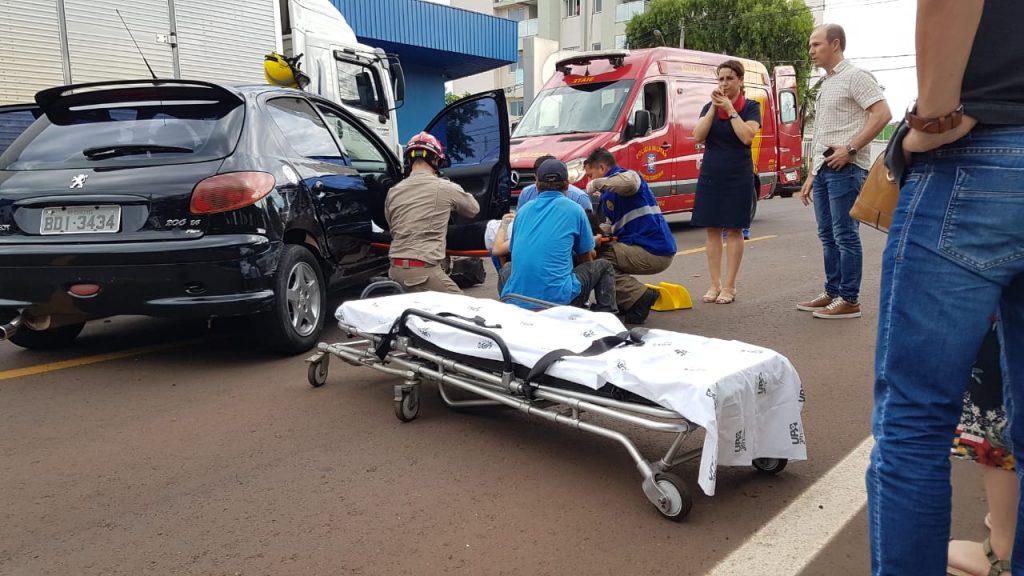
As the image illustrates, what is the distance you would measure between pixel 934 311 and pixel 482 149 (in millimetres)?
5111

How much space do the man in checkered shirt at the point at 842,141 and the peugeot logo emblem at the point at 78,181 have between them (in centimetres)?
459

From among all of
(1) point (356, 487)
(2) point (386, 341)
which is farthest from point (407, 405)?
(1) point (356, 487)

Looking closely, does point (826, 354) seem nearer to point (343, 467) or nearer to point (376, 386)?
point (376, 386)

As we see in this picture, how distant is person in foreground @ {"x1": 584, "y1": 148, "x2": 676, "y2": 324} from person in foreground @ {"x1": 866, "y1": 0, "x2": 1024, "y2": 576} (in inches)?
160

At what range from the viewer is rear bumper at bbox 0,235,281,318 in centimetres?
425

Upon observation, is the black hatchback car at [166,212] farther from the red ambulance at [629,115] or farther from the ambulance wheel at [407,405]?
the red ambulance at [629,115]

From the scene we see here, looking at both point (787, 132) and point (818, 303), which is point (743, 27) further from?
point (818, 303)

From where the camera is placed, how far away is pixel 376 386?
4340 millimetres

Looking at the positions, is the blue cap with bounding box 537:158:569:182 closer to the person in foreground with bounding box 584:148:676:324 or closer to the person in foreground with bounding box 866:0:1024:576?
the person in foreground with bounding box 584:148:676:324

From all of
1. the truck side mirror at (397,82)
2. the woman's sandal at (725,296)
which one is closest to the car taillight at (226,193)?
the woman's sandal at (725,296)

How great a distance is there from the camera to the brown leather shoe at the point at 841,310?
19.2ft

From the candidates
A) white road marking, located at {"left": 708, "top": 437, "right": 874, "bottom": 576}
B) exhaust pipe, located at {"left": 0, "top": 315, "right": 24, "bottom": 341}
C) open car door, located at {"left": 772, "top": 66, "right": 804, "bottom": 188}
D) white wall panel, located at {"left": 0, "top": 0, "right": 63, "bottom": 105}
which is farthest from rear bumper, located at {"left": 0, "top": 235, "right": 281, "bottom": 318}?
open car door, located at {"left": 772, "top": 66, "right": 804, "bottom": 188}

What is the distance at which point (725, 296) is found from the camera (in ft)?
21.6

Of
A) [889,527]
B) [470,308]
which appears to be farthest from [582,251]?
[889,527]
